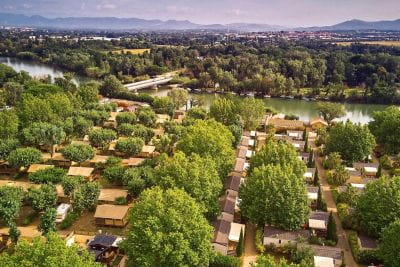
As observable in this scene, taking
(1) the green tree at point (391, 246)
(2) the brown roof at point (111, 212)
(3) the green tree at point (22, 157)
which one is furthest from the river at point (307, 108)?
(1) the green tree at point (391, 246)

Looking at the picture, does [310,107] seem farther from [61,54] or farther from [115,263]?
[61,54]

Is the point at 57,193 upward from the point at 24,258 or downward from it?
downward

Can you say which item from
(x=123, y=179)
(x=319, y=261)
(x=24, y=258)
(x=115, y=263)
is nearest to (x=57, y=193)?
(x=123, y=179)

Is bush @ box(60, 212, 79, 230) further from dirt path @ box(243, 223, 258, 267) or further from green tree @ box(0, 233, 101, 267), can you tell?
dirt path @ box(243, 223, 258, 267)

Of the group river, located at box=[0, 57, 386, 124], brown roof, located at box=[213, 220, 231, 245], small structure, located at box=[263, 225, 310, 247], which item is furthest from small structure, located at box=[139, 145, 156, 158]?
river, located at box=[0, 57, 386, 124]

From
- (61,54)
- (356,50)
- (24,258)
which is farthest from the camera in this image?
(356,50)

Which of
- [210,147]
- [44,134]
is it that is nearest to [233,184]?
[210,147]
